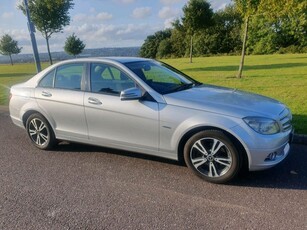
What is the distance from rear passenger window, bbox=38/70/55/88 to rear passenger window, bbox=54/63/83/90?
0.10 metres

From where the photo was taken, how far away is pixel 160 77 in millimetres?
4887

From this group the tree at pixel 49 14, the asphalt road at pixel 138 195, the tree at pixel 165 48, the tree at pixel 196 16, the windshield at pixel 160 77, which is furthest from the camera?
the tree at pixel 165 48

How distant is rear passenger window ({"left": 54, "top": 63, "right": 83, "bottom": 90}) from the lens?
15.8ft

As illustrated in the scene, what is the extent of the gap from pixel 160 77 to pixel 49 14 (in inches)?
638

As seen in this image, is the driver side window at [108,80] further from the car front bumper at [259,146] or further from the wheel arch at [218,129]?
the car front bumper at [259,146]

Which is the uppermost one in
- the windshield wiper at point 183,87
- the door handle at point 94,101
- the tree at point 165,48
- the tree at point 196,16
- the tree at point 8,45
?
the tree at point 196,16

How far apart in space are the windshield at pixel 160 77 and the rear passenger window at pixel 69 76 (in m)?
0.83

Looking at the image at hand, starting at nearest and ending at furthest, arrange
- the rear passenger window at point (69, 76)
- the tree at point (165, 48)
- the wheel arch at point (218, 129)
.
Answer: the wheel arch at point (218, 129), the rear passenger window at point (69, 76), the tree at point (165, 48)

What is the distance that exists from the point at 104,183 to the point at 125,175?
34 cm

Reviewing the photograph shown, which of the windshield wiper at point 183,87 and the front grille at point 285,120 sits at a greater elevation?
the windshield wiper at point 183,87

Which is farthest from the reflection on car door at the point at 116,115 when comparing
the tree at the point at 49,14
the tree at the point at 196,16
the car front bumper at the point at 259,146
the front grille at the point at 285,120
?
the tree at the point at 196,16

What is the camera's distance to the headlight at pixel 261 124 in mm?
3604

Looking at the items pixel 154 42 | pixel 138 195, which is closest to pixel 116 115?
pixel 138 195

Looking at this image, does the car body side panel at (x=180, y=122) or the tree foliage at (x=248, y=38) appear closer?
the car body side panel at (x=180, y=122)
